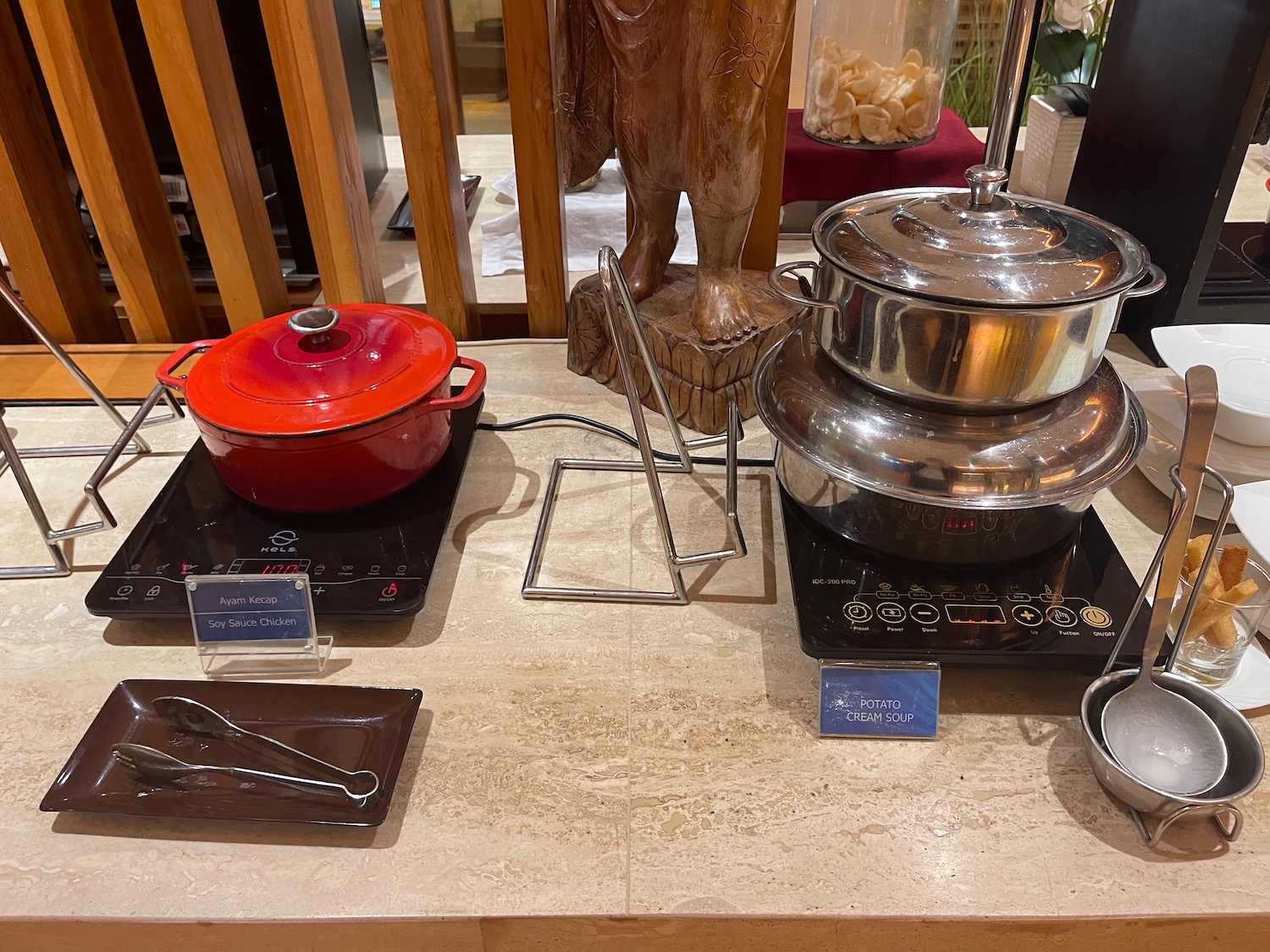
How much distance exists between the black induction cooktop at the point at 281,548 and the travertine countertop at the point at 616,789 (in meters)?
0.04

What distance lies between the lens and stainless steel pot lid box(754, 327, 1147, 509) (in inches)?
27.3

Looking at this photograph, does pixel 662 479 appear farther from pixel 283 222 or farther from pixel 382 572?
pixel 283 222

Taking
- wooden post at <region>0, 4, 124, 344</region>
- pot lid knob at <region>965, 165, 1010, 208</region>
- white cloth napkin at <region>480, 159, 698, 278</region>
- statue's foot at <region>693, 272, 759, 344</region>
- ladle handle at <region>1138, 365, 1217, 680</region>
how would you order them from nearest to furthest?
ladle handle at <region>1138, 365, 1217, 680</region>
pot lid knob at <region>965, 165, 1010, 208</region>
statue's foot at <region>693, 272, 759, 344</region>
wooden post at <region>0, 4, 124, 344</region>
white cloth napkin at <region>480, 159, 698, 278</region>

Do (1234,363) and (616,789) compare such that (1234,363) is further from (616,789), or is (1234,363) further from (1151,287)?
(616,789)

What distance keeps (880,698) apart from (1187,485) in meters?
0.27

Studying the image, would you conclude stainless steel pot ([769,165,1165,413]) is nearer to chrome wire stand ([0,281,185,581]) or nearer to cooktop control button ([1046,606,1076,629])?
cooktop control button ([1046,606,1076,629])

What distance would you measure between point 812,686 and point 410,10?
0.91 metres

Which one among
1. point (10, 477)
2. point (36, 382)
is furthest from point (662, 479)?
point (36, 382)

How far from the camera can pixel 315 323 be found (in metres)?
0.85

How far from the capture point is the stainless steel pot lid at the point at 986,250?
2.10 feet

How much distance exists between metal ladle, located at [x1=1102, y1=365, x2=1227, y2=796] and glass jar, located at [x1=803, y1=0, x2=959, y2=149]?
88 cm

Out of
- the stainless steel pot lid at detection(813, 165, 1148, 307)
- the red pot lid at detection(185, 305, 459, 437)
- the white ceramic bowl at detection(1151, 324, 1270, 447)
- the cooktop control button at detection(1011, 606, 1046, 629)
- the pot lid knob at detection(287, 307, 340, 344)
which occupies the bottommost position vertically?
the cooktop control button at detection(1011, 606, 1046, 629)

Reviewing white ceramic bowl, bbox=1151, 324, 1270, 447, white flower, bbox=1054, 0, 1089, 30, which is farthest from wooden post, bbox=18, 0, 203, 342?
white flower, bbox=1054, 0, 1089, 30

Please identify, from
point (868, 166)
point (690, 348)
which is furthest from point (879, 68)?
point (690, 348)
